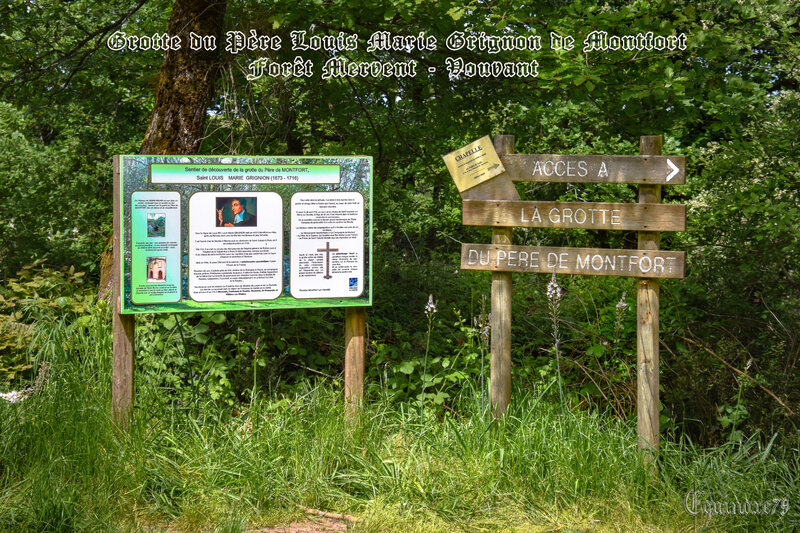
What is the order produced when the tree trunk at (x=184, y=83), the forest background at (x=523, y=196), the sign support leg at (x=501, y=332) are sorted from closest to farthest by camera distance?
the sign support leg at (x=501, y=332) < the forest background at (x=523, y=196) < the tree trunk at (x=184, y=83)

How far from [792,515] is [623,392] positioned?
1.59 meters

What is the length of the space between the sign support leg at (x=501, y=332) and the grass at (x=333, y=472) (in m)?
0.21

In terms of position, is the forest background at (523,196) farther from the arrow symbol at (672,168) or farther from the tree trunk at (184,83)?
the arrow symbol at (672,168)

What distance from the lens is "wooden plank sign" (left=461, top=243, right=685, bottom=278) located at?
4.34 metres

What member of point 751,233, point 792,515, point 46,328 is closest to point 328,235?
point 46,328

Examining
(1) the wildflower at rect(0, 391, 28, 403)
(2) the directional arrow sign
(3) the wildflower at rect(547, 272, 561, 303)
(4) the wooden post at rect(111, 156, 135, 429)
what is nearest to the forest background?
(1) the wildflower at rect(0, 391, 28, 403)

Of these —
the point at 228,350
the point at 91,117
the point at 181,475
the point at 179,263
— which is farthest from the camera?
the point at 91,117

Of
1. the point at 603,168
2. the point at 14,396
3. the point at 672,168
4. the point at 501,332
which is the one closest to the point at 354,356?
the point at 501,332

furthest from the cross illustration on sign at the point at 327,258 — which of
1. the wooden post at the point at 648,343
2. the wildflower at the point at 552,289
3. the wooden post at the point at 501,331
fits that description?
the wooden post at the point at 648,343

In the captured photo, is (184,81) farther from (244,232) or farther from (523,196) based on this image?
(523,196)

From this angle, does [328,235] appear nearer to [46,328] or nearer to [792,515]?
[46,328]

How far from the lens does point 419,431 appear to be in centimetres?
455

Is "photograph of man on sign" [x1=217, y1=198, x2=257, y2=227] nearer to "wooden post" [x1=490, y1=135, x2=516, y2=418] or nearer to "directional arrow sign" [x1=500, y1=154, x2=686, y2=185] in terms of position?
"wooden post" [x1=490, y1=135, x2=516, y2=418]

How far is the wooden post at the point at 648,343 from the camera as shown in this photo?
14.2ft
